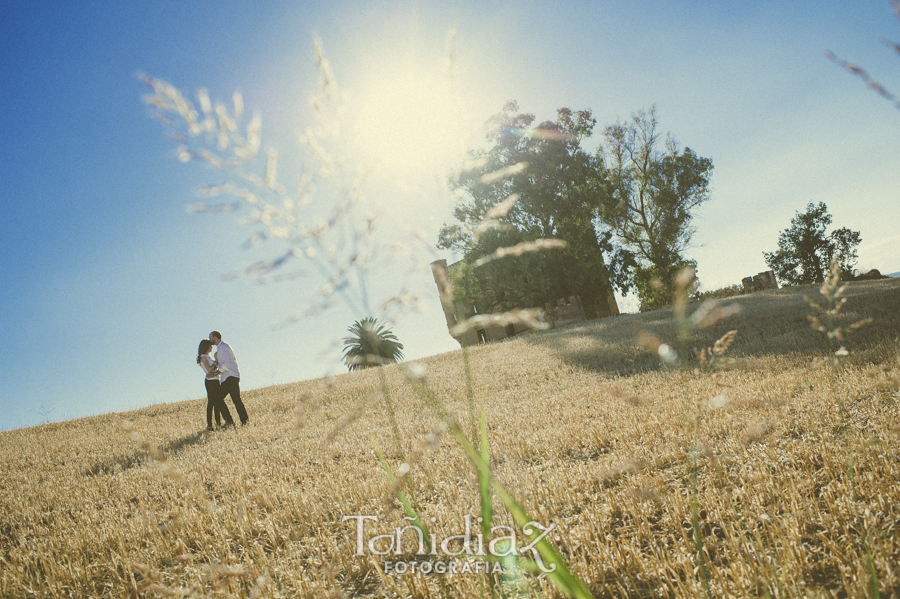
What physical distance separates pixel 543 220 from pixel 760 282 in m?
15.0

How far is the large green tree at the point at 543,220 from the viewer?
27547mm

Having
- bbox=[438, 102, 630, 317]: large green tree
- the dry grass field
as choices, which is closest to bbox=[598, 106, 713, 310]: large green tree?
bbox=[438, 102, 630, 317]: large green tree

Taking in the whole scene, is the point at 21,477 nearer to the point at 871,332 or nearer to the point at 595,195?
the point at 871,332

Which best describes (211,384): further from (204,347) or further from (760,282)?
(760,282)

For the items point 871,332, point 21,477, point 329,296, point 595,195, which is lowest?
point 871,332

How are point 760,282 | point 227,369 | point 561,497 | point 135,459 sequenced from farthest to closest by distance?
1. point 760,282
2. point 227,369
3. point 135,459
4. point 561,497

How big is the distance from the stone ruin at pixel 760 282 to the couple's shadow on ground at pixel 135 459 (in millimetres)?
32165

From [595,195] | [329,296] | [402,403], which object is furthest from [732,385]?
[595,195]

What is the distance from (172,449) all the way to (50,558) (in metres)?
4.80

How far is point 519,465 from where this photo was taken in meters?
3.94

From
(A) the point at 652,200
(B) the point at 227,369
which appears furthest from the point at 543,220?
(B) the point at 227,369

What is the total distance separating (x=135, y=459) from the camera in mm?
7336

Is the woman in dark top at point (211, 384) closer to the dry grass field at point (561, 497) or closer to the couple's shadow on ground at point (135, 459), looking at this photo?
the couple's shadow on ground at point (135, 459)

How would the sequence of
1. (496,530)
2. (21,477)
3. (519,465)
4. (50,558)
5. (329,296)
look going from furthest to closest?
(21,477) < (519,465) < (50,558) < (496,530) < (329,296)
